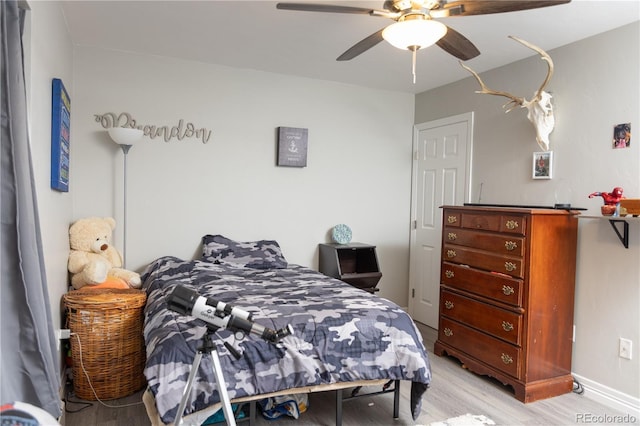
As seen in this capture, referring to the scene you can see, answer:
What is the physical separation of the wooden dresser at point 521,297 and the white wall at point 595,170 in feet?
0.39

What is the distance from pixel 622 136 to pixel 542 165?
0.57 meters

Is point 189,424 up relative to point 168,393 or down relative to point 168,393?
down

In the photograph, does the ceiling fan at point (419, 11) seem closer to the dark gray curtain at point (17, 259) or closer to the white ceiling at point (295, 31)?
the white ceiling at point (295, 31)

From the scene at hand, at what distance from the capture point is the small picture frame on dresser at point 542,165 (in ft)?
10.3

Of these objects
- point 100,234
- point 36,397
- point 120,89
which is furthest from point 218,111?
point 36,397

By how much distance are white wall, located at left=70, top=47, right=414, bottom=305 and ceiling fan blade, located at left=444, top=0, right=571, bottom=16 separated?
2.19 m

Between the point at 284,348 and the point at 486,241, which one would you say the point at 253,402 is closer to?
the point at 284,348

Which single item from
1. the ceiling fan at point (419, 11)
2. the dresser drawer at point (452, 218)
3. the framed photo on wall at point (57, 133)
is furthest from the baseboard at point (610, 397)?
the framed photo on wall at point (57, 133)

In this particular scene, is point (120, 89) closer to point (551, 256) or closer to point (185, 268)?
point (185, 268)

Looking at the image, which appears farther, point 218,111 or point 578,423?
point 218,111

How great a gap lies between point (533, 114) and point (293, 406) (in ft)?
8.31

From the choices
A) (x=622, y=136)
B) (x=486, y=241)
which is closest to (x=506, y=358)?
(x=486, y=241)

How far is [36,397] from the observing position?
4.34 ft

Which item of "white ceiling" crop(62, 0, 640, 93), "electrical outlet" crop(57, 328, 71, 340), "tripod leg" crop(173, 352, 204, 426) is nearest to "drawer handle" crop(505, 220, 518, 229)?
"white ceiling" crop(62, 0, 640, 93)
